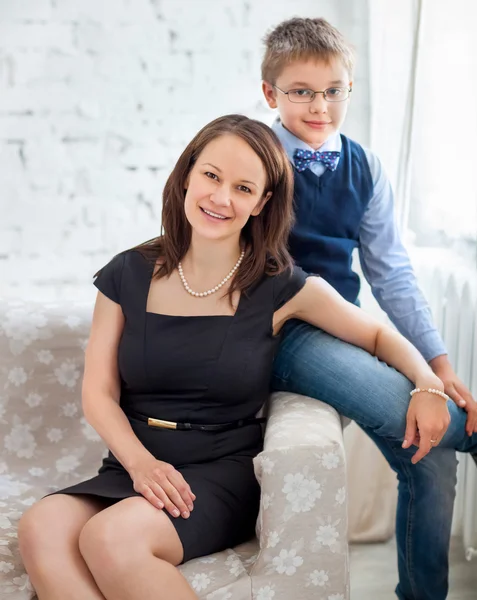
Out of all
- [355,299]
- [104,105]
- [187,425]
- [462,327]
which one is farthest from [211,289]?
[104,105]

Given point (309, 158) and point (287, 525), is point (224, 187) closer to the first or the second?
point (309, 158)

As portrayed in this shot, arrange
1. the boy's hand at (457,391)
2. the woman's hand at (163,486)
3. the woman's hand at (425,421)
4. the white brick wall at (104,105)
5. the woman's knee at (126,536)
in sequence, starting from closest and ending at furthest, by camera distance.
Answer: the woman's knee at (126,536)
the woman's hand at (163,486)
the woman's hand at (425,421)
the boy's hand at (457,391)
the white brick wall at (104,105)

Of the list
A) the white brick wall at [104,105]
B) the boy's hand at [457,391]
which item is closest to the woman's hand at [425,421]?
the boy's hand at [457,391]

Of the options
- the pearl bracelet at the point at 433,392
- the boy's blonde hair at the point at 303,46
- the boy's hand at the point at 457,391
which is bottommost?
the boy's hand at the point at 457,391

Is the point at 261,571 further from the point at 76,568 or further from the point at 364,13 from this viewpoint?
the point at 364,13

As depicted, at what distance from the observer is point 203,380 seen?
5.42 feet

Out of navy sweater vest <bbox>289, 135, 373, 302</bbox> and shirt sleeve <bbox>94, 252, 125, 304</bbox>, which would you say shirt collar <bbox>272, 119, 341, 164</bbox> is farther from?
shirt sleeve <bbox>94, 252, 125, 304</bbox>

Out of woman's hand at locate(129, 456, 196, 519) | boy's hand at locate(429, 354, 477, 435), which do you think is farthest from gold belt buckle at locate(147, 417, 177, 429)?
boy's hand at locate(429, 354, 477, 435)

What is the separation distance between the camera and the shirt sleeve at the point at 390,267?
1.90 m

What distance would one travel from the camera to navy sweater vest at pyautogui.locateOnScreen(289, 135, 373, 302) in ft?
6.11

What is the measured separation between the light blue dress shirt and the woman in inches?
7.5

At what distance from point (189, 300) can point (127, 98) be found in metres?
0.93

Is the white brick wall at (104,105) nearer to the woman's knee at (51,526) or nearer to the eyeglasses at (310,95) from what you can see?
the eyeglasses at (310,95)

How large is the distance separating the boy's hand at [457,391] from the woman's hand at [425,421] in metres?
0.10
